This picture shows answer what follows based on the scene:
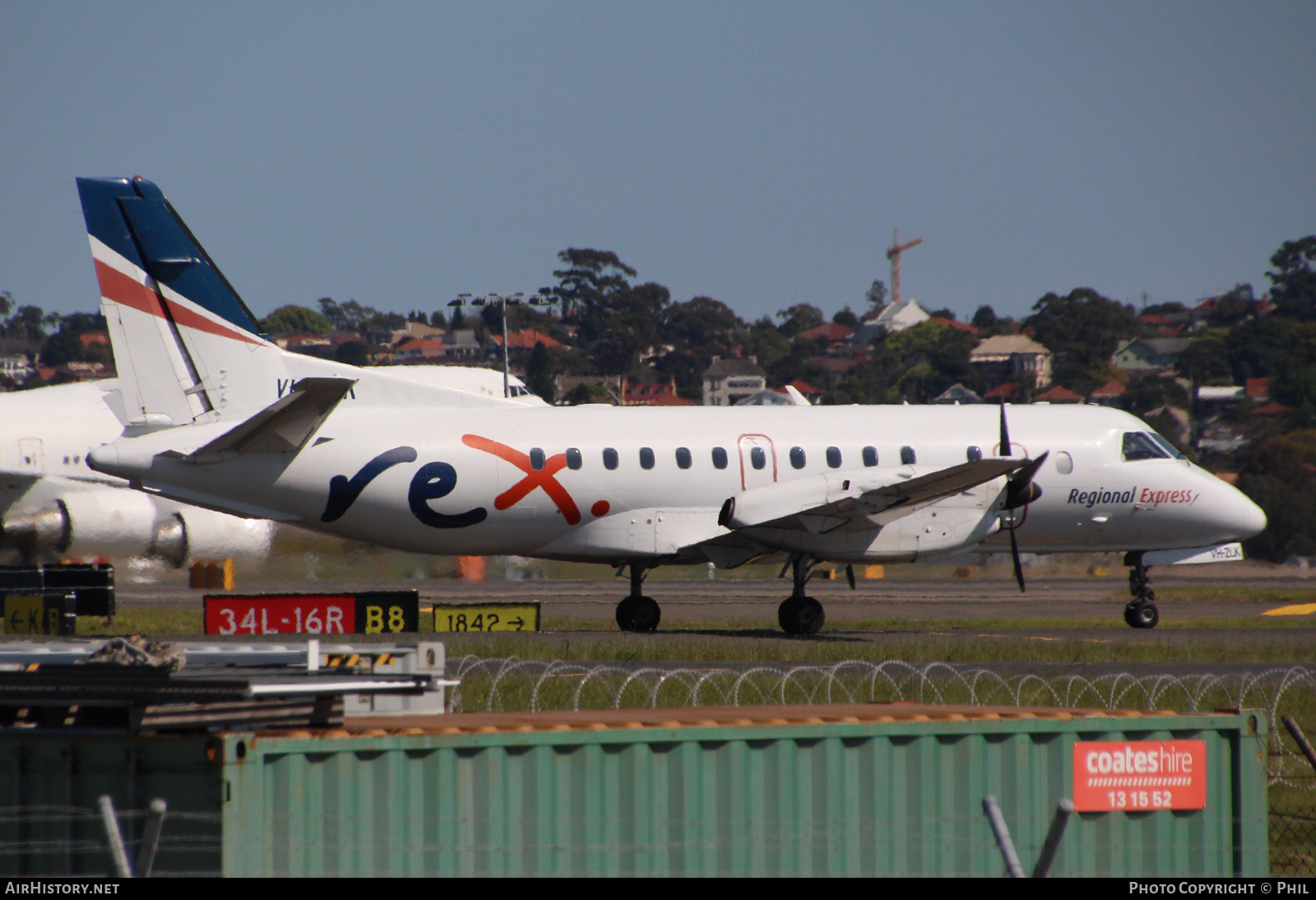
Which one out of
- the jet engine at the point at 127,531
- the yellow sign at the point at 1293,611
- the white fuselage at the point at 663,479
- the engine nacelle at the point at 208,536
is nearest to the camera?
the white fuselage at the point at 663,479

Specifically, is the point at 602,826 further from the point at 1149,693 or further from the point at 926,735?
the point at 1149,693

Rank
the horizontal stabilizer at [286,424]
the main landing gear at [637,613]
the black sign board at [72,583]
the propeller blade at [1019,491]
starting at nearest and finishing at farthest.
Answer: the horizontal stabilizer at [286,424] → the propeller blade at [1019,491] → the main landing gear at [637,613] → the black sign board at [72,583]

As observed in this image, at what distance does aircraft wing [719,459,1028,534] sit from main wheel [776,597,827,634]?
5.91ft

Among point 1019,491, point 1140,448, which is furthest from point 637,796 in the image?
point 1140,448

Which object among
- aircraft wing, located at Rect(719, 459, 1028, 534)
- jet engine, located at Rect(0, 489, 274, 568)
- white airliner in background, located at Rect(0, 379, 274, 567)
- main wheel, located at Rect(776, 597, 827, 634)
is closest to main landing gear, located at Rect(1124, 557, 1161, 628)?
aircraft wing, located at Rect(719, 459, 1028, 534)

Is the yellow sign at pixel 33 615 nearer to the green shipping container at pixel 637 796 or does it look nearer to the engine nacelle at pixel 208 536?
the engine nacelle at pixel 208 536

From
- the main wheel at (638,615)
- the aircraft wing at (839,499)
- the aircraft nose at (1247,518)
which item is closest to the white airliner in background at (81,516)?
the main wheel at (638,615)

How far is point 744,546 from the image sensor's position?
26922mm

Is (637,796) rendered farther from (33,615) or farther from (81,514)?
(81,514)

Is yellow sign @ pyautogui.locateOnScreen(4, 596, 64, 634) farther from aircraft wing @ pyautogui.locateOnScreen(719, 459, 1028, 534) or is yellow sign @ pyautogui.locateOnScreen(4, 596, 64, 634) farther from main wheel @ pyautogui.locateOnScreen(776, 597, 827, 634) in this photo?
main wheel @ pyautogui.locateOnScreen(776, 597, 827, 634)

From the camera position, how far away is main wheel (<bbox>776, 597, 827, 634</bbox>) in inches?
1070

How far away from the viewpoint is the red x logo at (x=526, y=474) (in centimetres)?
2625

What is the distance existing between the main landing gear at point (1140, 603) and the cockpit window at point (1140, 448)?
2.30 meters
